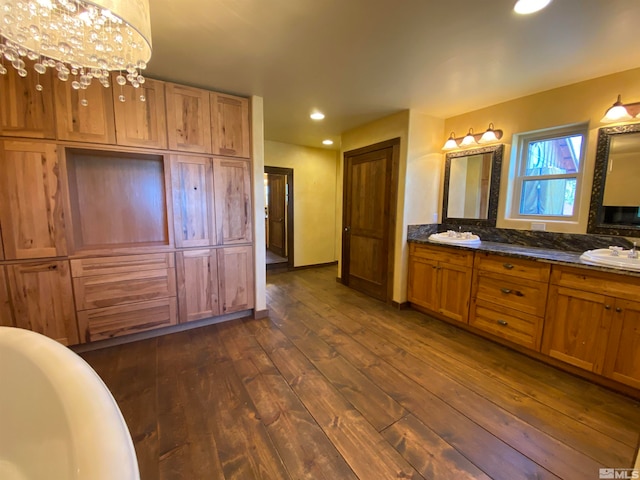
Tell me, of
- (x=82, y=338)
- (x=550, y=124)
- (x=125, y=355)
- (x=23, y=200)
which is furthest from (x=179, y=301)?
(x=550, y=124)

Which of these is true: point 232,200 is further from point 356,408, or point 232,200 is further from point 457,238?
point 457,238

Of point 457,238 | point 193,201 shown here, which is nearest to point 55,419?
point 193,201

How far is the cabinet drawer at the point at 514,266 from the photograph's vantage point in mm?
2240

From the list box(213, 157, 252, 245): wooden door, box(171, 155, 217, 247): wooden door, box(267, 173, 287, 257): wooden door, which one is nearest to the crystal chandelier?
box(171, 155, 217, 247): wooden door

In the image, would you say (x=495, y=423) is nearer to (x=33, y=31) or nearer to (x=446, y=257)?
(x=446, y=257)

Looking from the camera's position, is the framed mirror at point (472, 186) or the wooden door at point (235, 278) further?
the framed mirror at point (472, 186)

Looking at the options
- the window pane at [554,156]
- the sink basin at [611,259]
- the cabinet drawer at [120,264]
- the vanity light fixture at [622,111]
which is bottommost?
the cabinet drawer at [120,264]

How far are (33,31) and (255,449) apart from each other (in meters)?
2.29

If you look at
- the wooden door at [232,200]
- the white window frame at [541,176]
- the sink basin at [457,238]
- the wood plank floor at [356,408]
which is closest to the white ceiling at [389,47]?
Answer: the white window frame at [541,176]

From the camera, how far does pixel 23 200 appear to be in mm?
2080

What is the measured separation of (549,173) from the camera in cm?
275

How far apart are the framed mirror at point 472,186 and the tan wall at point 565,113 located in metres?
0.09

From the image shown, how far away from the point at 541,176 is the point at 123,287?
4.25 metres

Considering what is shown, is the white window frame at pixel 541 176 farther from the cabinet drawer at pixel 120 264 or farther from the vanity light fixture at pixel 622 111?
the cabinet drawer at pixel 120 264
